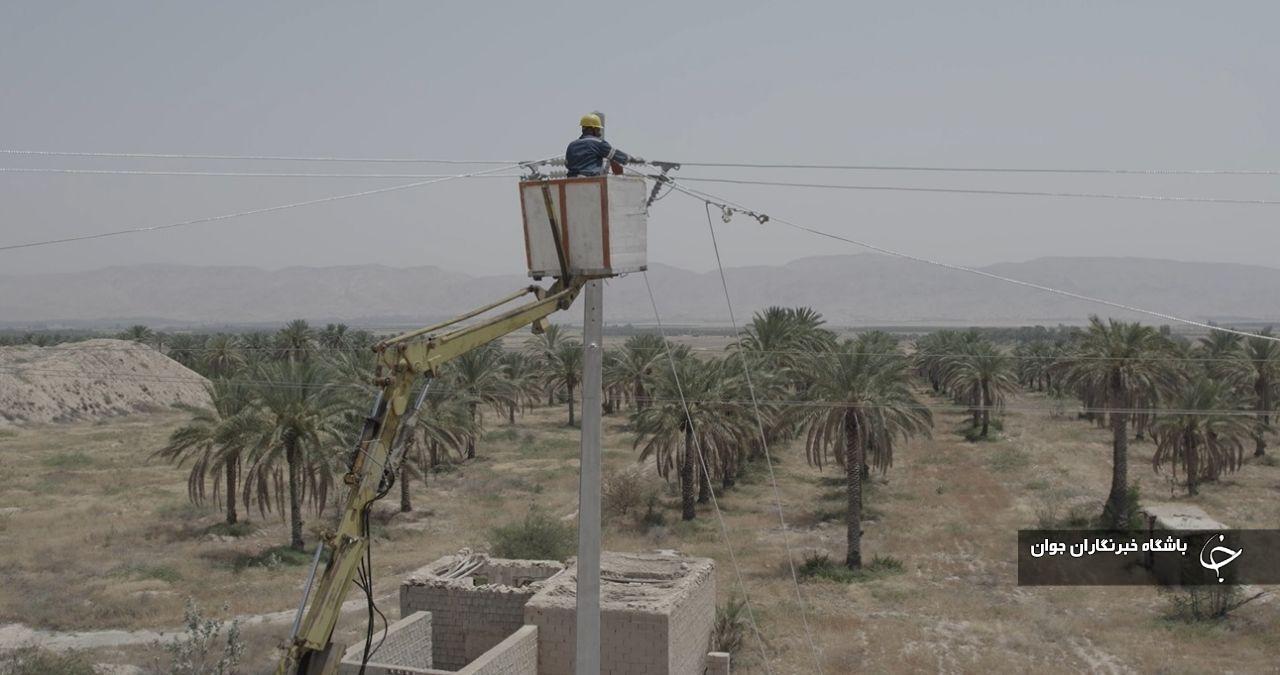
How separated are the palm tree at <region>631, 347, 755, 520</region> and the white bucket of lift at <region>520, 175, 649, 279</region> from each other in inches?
911

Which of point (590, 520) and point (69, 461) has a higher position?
point (590, 520)

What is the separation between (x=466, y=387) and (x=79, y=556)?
63.8 feet

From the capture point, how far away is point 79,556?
86.4 feet

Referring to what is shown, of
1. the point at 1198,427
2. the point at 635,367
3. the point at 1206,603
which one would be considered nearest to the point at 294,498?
the point at 635,367

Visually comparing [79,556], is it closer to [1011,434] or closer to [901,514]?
[901,514]

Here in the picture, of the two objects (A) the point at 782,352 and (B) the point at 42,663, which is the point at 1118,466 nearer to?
(A) the point at 782,352

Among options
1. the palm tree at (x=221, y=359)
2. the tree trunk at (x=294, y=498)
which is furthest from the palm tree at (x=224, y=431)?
the palm tree at (x=221, y=359)

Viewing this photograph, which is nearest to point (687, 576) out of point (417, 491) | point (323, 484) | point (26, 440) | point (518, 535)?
point (518, 535)

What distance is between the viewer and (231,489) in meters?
29.0

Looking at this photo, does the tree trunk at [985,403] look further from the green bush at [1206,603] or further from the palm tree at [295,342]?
the palm tree at [295,342]

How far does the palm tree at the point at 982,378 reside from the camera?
1938 inches

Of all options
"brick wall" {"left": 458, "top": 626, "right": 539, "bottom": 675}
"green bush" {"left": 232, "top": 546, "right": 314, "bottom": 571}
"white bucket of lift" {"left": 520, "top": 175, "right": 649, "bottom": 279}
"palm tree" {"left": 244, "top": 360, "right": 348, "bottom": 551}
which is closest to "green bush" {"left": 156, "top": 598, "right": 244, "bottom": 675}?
"brick wall" {"left": 458, "top": 626, "right": 539, "bottom": 675}

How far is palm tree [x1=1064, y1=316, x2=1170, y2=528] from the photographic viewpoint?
29.7m

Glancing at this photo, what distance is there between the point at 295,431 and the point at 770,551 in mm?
14258
